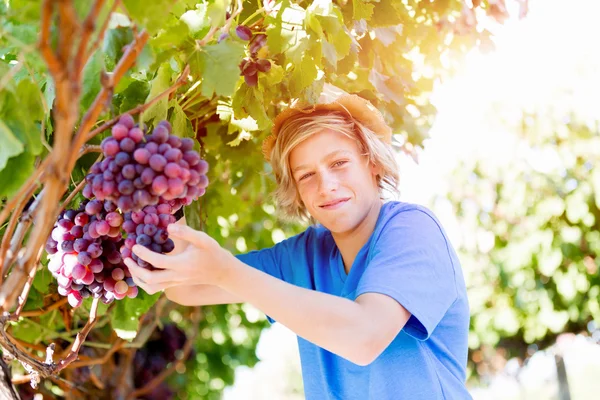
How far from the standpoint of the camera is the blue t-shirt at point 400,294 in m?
1.27

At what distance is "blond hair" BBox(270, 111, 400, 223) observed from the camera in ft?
5.27

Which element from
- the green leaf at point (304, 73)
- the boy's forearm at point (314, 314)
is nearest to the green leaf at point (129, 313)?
the boy's forearm at point (314, 314)

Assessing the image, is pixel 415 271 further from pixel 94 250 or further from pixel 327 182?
pixel 94 250

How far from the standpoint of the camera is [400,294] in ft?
3.98

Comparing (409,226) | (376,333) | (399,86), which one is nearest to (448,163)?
(399,86)

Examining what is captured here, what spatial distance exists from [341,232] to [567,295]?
3181 mm

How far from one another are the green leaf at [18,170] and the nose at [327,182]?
808mm

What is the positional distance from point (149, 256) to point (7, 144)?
0.24 m

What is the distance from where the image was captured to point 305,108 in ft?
5.21

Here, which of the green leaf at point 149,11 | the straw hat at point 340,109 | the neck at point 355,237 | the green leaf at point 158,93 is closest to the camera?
the green leaf at point 149,11

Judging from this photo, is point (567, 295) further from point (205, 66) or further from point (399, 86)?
point (205, 66)

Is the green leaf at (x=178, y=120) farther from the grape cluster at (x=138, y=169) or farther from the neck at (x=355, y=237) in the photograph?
the neck at (x=355, y=237)

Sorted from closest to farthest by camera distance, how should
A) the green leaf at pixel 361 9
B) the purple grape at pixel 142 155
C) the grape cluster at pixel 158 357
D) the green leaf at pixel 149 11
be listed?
the green leaf at pixel 149 11 < the purple grape at pixel 142 155 < the green leaf at pixel 361 9 < the grape cluster at pixel 158 357

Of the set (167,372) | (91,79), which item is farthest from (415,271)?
(167,372)
